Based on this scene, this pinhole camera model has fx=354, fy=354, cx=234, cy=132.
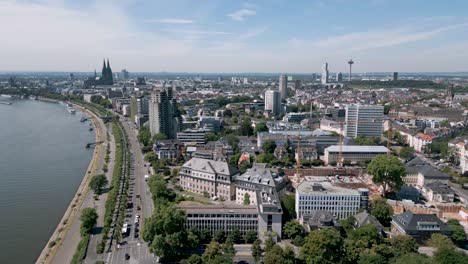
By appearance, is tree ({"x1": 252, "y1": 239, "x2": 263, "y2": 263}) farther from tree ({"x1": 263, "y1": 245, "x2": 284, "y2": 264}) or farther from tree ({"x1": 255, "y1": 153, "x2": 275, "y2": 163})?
tree ({"x1": 255, "y1": 153, "x2": 275, "y2": 163})

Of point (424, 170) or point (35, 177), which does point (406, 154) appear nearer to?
point (424, 170)

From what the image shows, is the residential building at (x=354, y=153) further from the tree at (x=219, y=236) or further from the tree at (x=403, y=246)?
the tree at (x=219, y=236)

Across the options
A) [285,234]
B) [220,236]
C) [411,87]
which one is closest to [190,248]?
[220,236]

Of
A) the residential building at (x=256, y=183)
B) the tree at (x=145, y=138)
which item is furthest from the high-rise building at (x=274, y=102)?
the residential building at (x=256, y=183)

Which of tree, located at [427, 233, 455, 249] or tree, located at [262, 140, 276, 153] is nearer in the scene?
tree, located at [427, 233, 455, 249]

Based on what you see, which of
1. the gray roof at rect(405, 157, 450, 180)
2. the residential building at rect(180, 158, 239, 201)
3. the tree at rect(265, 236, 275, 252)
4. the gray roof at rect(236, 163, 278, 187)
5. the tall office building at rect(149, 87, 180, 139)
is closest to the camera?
the tree at rect(265, 236, 275, 252)

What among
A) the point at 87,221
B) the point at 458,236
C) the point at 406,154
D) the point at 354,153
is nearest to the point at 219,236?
the point at 87,221

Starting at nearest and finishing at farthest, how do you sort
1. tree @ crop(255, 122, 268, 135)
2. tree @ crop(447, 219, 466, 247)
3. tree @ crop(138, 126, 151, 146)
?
1. tree @ crop(447, 219, 466, 247)
2. tree @ crop(138, 126, 151, 146)
3. tree @ crop(255, 122, 268, 135)

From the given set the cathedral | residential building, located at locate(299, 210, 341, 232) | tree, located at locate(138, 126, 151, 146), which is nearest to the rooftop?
residential building, located at locate(299, 210, 341, 232)
